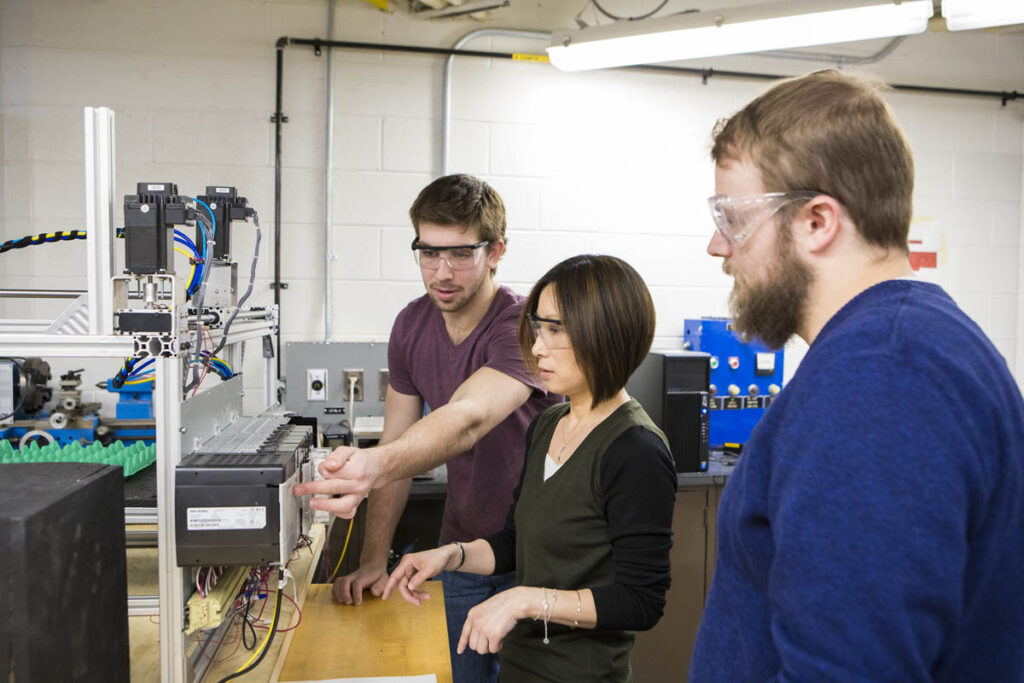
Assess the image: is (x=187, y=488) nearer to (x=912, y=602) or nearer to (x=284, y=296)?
(x=912, y=602)

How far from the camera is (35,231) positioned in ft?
9.49

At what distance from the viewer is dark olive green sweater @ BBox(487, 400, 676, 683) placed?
1139 millimetres

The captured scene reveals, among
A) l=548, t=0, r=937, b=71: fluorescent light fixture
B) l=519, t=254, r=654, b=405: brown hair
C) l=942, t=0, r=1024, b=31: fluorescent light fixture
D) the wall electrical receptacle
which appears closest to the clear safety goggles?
l=519, t=254, r=654, b=405: brown hair

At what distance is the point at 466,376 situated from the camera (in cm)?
169

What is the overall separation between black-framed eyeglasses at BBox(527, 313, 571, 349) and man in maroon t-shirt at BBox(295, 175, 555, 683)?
0.20m

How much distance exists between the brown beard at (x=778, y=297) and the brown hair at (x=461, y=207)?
874 millimetres

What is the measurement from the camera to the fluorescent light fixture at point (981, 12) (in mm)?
2166

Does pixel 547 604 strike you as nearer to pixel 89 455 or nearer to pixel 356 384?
pixel 89 455

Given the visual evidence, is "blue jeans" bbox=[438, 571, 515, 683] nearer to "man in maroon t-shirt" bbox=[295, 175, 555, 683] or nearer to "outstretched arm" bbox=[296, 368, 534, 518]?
"man in maroon t-shirt" bbox=[295, 175, 555, 683]

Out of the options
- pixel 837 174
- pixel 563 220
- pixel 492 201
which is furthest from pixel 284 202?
pixel 837 174

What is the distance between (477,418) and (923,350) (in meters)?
0.94

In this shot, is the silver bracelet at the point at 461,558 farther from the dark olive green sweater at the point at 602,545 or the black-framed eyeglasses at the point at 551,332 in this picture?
the black-framed eyeglasses at the point at 551,332

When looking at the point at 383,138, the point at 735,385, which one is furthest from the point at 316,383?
the point at 735,385

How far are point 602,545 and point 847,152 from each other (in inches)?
29.4
